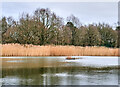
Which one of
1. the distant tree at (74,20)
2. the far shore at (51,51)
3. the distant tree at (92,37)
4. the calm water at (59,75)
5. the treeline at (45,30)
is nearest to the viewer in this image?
the calm water at (59,75)

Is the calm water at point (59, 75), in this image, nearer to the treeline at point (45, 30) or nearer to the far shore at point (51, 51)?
the far shore at point (51, 51)

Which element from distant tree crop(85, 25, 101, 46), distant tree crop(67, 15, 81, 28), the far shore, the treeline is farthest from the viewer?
distant tree crop(85, 25, 101, 46)

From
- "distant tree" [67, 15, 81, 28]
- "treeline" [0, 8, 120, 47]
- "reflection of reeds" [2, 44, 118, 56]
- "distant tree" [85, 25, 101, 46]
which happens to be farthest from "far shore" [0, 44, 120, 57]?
"distant tree" [85, 25, 101, 46]

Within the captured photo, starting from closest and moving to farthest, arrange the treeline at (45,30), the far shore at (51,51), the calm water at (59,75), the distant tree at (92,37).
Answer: the calm water at (59,75), the far shore at (51,51), the treeline at (45,30), the distant tree at (92,37)

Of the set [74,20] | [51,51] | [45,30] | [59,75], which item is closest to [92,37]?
[74,20]

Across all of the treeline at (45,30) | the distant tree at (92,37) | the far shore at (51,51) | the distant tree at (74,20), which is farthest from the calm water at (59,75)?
the distant tree at (92,37)

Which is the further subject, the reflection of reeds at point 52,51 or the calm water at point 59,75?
the reflection of reeds at point 52,51

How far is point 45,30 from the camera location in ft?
63.4

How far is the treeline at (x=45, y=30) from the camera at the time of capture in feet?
62.6

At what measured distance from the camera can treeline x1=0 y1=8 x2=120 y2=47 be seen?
1908 centimetres

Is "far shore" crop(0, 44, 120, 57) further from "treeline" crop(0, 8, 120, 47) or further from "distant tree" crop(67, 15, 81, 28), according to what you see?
"distant tree" crop(67, 15, 81, 28)

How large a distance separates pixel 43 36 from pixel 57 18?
6.88 ft

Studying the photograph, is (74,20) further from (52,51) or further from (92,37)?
(52,51)

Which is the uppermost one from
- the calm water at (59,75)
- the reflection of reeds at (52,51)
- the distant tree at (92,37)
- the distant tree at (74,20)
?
the distant tree at (74,20)
